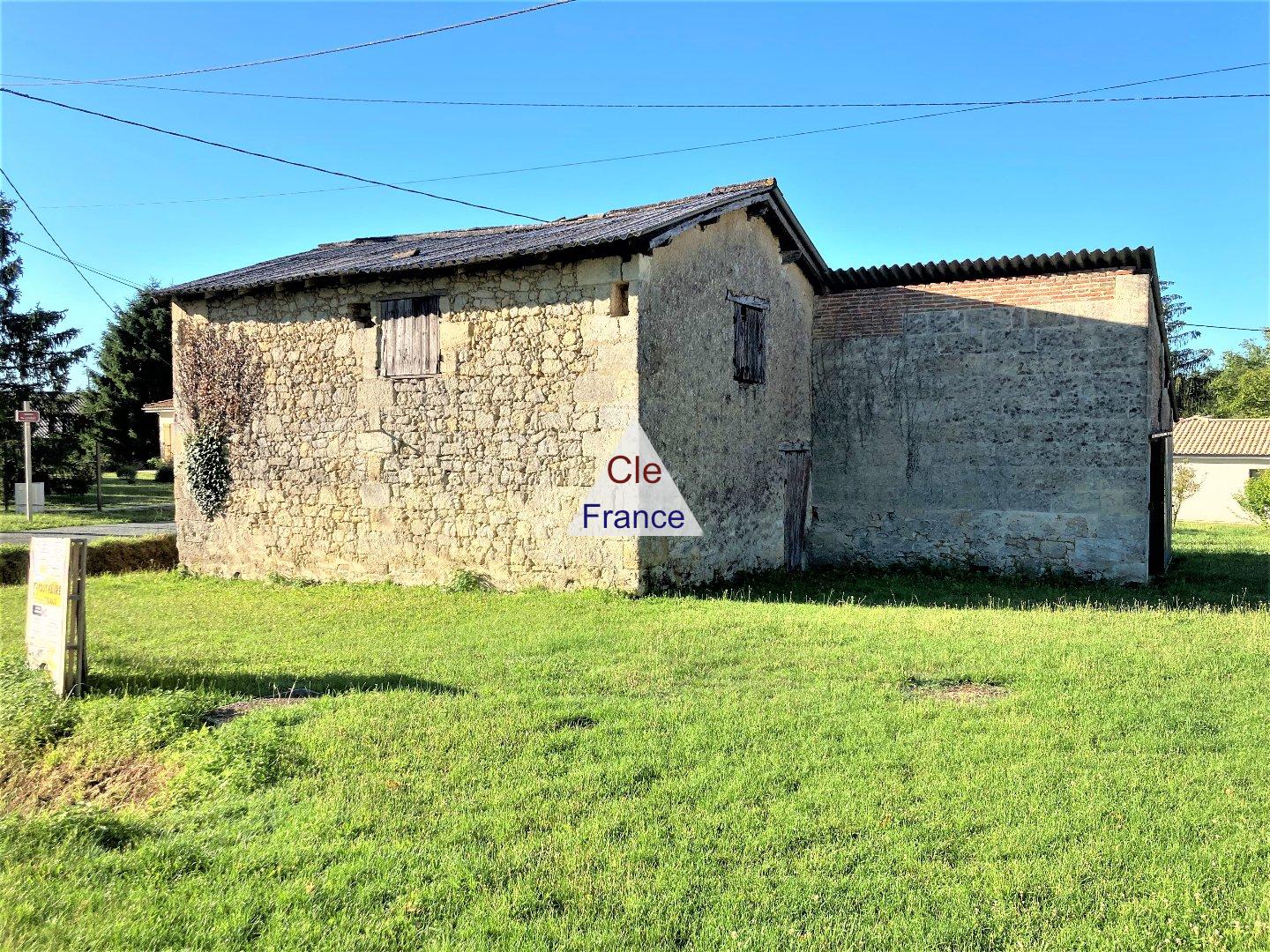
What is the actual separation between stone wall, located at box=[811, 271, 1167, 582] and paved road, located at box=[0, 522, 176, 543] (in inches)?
481

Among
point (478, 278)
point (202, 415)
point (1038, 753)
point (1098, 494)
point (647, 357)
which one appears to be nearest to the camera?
point (1038, 753)

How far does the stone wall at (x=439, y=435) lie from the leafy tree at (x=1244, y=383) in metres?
42.7

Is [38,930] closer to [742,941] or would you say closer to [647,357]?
[742,941]

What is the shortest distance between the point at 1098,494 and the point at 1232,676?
563 cm

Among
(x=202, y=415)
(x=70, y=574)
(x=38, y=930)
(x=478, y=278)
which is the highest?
(x=478, y=278)

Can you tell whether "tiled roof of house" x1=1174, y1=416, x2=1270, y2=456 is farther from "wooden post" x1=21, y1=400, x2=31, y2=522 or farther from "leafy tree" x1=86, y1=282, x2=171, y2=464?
"leafy tree" x1=86, y1=282, x2=171, y2=464

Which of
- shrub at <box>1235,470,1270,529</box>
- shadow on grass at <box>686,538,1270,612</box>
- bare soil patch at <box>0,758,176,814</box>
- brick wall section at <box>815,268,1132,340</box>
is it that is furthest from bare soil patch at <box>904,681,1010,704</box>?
shrub at <box>1235,470,1270,529</box>

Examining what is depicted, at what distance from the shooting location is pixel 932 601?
10305 millimetres

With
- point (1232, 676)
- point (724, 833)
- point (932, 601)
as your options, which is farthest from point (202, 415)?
point (1232, 676)

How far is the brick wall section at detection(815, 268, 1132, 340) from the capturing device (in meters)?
11.6

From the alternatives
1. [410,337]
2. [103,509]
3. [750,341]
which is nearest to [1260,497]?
[750,341]

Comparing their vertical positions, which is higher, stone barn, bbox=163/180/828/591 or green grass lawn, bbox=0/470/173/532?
stone barn, bbox=163/180/828/591

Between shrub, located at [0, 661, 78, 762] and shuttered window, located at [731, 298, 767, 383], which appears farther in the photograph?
shuttered window, located at [731, 298, 767, 383]

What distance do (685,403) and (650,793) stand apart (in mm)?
6479
